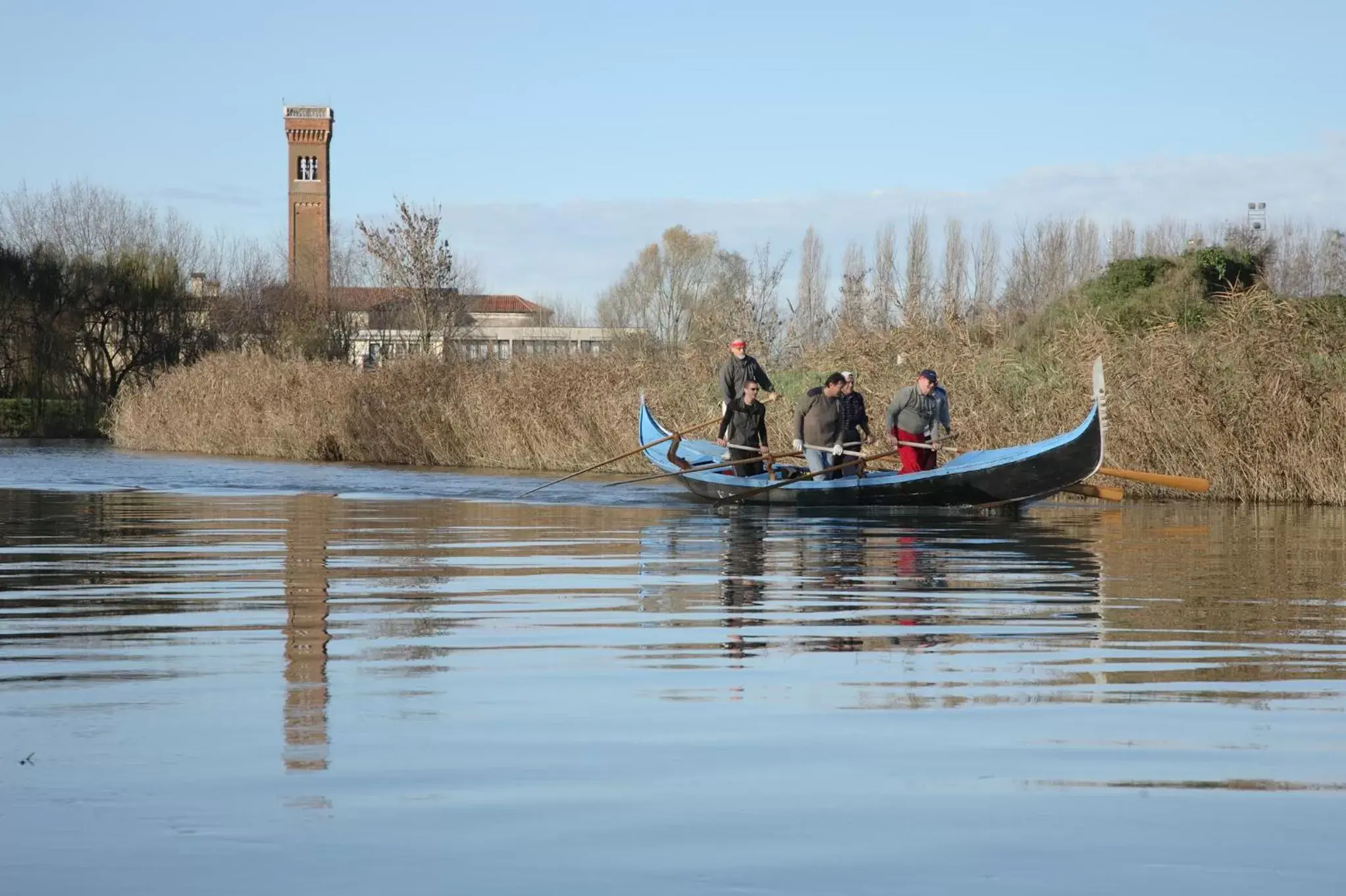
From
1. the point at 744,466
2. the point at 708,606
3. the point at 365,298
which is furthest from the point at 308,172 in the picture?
the point at 708,606

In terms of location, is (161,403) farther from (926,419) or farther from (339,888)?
(339,888)

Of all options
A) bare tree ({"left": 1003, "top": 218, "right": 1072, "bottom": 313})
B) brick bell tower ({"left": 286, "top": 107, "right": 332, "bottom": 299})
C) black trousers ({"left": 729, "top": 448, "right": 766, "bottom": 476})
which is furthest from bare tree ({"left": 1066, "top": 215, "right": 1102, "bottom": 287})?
brick bell tower ({"left": 286, "top": 107, "right": 332, "bottom": 299})

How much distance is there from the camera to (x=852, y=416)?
2033 cm

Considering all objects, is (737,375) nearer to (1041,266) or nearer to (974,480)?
(974,480)

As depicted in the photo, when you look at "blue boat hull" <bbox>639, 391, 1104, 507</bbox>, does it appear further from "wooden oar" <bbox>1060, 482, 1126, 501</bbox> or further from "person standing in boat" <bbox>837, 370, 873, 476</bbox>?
"person standing in boat" <bbox>837, 370, 873, 476</bbox>

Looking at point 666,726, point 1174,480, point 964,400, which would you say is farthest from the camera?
point 964,400

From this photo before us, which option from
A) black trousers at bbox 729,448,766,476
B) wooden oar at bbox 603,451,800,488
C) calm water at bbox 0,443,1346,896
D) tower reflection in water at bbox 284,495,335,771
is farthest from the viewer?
black trousers at bbox 729,448,766,476

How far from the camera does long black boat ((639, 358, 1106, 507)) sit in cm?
1816

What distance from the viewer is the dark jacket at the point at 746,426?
68.7ft

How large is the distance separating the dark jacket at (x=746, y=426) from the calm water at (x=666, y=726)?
737 cm

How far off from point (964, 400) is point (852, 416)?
5.27m

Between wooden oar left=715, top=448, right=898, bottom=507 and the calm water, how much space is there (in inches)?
230

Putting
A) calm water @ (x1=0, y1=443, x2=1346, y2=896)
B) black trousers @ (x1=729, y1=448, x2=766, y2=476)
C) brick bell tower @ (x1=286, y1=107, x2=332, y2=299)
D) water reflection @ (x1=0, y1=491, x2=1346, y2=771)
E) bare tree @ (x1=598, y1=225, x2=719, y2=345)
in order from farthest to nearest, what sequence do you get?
brick bell tower @ (x1=286, y1=107, x2=332, y2=299) < bare tree @ (x1=598, y1=225, x2=719, y2=345) < black trousers @ (x1=729, y1=448, x2=766, y2=476) < water reflection @ (x1=0, y1=491, x2=1346, y2=771) < calm water @ (x1=0, y1=443, x2=1346, y2=896)

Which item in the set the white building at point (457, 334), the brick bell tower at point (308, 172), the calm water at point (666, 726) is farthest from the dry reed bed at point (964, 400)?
the brick bell tower at point (308, 172)
